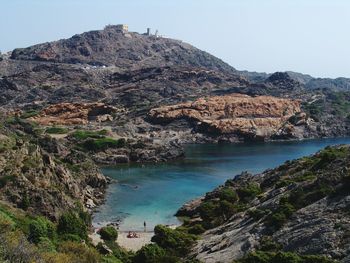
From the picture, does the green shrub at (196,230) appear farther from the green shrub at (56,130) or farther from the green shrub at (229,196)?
the green shrub at (56,130)

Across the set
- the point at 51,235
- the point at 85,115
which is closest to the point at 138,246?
the point at 51,235

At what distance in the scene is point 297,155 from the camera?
135250 mm

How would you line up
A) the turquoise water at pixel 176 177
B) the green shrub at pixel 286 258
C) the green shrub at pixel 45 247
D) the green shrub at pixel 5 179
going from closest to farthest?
the green shrub at pixel 286 258 < the green shrub at pixel 45 247 < the green shrub at pixel 5 179 < the turquoise water at pixel 176 177

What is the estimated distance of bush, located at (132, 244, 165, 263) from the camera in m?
42.6

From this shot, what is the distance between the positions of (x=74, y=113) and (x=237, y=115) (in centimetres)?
5400

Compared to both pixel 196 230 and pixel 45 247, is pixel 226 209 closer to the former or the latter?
pixel 196 230

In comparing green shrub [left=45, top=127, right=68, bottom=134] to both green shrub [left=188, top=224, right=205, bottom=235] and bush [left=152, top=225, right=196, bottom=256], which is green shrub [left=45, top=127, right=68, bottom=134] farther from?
bush [left=152, top=225, right=196, bottom=256]

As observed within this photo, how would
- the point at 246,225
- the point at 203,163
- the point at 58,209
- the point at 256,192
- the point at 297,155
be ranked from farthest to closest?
the point at 297,155, the point at 203,163, the point at 256,192, the point at 58,209, the point at 246,225

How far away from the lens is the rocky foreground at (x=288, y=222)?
3491cm

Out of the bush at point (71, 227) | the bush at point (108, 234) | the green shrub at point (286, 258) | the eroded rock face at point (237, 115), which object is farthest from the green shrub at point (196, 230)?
the eroded rock face at point (237, 115)

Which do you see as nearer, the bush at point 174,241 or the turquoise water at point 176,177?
the bush at point 174,241

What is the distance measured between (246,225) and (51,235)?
17.7 metres

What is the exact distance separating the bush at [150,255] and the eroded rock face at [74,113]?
12442 centimetres

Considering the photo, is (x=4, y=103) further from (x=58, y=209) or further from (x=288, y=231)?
(x=288, y=231)
